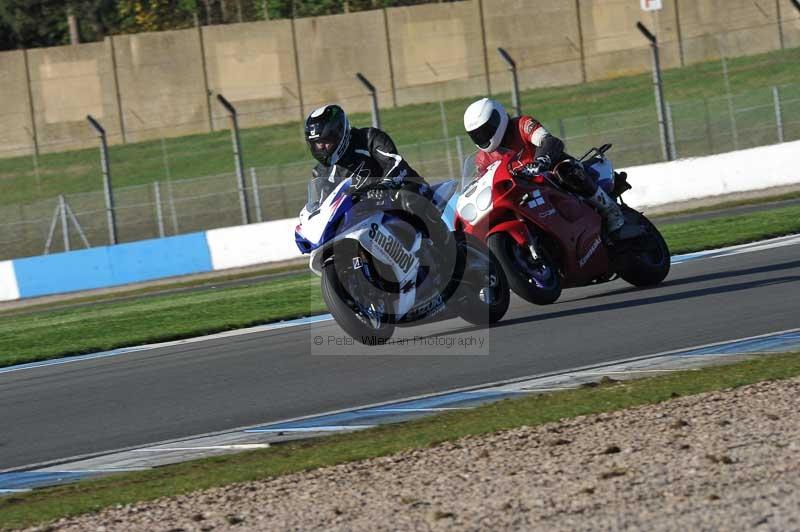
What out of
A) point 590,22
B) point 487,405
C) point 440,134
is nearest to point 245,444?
point 487,405

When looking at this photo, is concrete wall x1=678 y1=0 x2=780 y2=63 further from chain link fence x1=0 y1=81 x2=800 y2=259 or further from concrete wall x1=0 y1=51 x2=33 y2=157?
concrete wall x1=0 y1=51 x2=33 y2=157

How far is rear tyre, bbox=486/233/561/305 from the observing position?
10008 mm

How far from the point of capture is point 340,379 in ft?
28.9

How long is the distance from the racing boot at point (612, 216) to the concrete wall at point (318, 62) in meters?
31.9

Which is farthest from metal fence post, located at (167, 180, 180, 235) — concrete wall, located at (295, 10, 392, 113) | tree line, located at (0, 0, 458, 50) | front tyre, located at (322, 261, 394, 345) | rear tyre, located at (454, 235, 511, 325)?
tree line, located at (0, 0, 458, 50)

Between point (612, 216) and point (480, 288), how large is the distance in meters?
1.58

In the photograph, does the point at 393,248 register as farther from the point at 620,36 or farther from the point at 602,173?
the point at 620,36

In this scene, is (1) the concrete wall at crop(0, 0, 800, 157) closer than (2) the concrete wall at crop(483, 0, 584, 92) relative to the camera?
Yes

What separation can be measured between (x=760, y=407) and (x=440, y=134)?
32.1m

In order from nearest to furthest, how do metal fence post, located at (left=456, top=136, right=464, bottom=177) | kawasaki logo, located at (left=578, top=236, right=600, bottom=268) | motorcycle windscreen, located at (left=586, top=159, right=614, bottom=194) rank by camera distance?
kawasaki logo, located at (left=578, top=236, right=600, bottom=268)
motorcycle windscreen, located at (left=586, top=159, right=614, bottom=194)
metal fence post, located at (left=456, top=136, right=464, bottom=177)

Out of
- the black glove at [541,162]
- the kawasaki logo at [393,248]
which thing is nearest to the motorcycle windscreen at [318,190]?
the kawasaki logo at [393,248]

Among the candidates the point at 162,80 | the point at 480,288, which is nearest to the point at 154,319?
the point at 480,288

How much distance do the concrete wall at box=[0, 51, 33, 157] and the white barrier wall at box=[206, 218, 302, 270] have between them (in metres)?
20.9

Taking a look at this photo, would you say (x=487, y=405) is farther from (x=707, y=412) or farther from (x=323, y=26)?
(x=323, y=26)
